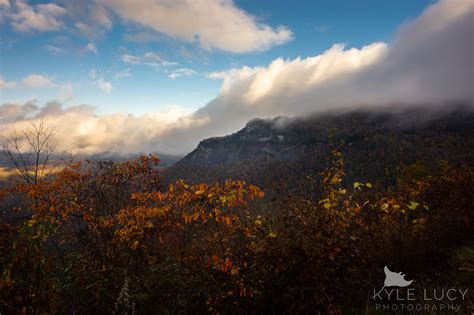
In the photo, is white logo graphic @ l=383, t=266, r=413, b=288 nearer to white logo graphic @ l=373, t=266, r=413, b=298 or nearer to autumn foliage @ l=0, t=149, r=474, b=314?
white logo graphic @ l=373, t=266, r=413, b=298

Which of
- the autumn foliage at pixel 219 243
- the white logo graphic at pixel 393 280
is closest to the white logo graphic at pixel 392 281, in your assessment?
the white logo graphic at pixel 393 280

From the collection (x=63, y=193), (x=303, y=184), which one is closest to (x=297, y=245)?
(x=303, y=184)

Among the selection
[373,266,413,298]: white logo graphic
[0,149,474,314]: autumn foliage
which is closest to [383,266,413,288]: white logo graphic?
[373,266,413,298]: white logo graphic

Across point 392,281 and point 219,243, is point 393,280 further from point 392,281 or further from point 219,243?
point 219,243

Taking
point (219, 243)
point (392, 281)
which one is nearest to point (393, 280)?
point (392, 281)

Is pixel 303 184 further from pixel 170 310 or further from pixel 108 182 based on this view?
pixel 108 182

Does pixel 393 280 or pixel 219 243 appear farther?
pixel 219 243

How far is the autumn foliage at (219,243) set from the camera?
14.7 feet

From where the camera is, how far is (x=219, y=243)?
7078 millimetres

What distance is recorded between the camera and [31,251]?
4.00 meters

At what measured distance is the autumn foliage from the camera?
14.7ft

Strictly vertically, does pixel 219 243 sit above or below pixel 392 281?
above

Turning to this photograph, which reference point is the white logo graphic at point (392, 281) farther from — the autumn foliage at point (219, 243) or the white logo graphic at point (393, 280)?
the autumn foliage at point (219, 243)

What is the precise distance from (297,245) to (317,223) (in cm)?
87
